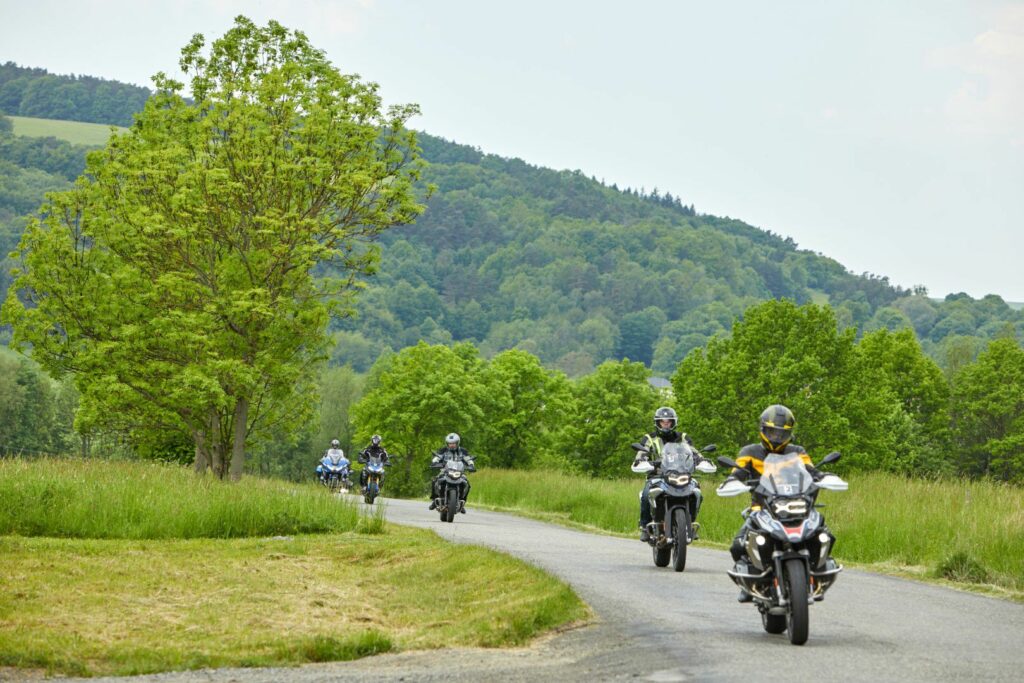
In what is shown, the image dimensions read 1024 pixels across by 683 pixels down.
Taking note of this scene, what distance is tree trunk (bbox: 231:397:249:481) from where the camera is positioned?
1441 inches

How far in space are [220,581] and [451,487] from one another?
13.2 metres

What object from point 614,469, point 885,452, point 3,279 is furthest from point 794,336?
point 3,279

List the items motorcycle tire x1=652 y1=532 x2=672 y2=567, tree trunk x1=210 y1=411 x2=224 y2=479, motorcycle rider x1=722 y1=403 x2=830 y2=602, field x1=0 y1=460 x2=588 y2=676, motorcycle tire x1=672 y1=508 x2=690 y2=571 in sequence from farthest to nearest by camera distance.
Result: 1. tree trunk x1=210 y1=411 x2=224 y2=479
2. motorcycle tire x1=652 y1=532 x2=672 y2=567
3. motorcycle tire x1=672 y1=508 x2=690 y2=571
4. field x1=0 y1=460 x2=588 y2=676
5. motorcycle rider x1=722 y1=403 x2=830 y2=602

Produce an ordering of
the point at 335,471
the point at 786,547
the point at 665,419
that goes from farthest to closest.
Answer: the point at 335,471 → the point at 665,419 → the point at 786,547

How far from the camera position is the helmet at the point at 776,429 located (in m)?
11.9

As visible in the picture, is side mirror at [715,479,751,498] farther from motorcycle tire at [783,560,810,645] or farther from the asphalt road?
the asphalt road

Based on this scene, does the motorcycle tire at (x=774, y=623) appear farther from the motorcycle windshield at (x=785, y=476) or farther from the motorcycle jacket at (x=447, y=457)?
the motorcycle jacket at (x=447, y=457)

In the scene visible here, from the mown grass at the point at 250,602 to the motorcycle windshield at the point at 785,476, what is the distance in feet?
8.09

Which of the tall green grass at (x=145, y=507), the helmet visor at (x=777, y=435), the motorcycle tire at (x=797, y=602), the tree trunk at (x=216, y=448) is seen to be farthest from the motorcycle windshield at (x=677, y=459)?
the tree trunk at (x=216, y=448)

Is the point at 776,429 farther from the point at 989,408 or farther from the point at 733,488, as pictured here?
the point at 989,408

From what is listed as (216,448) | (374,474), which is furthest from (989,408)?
(216,448)

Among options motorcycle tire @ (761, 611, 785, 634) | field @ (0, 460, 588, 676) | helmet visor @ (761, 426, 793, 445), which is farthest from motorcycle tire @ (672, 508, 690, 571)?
motorcycle tire @ (761, 611, 785, 634)

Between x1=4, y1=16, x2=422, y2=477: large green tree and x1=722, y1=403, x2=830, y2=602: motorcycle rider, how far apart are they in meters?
23.8

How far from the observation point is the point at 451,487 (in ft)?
95.1
